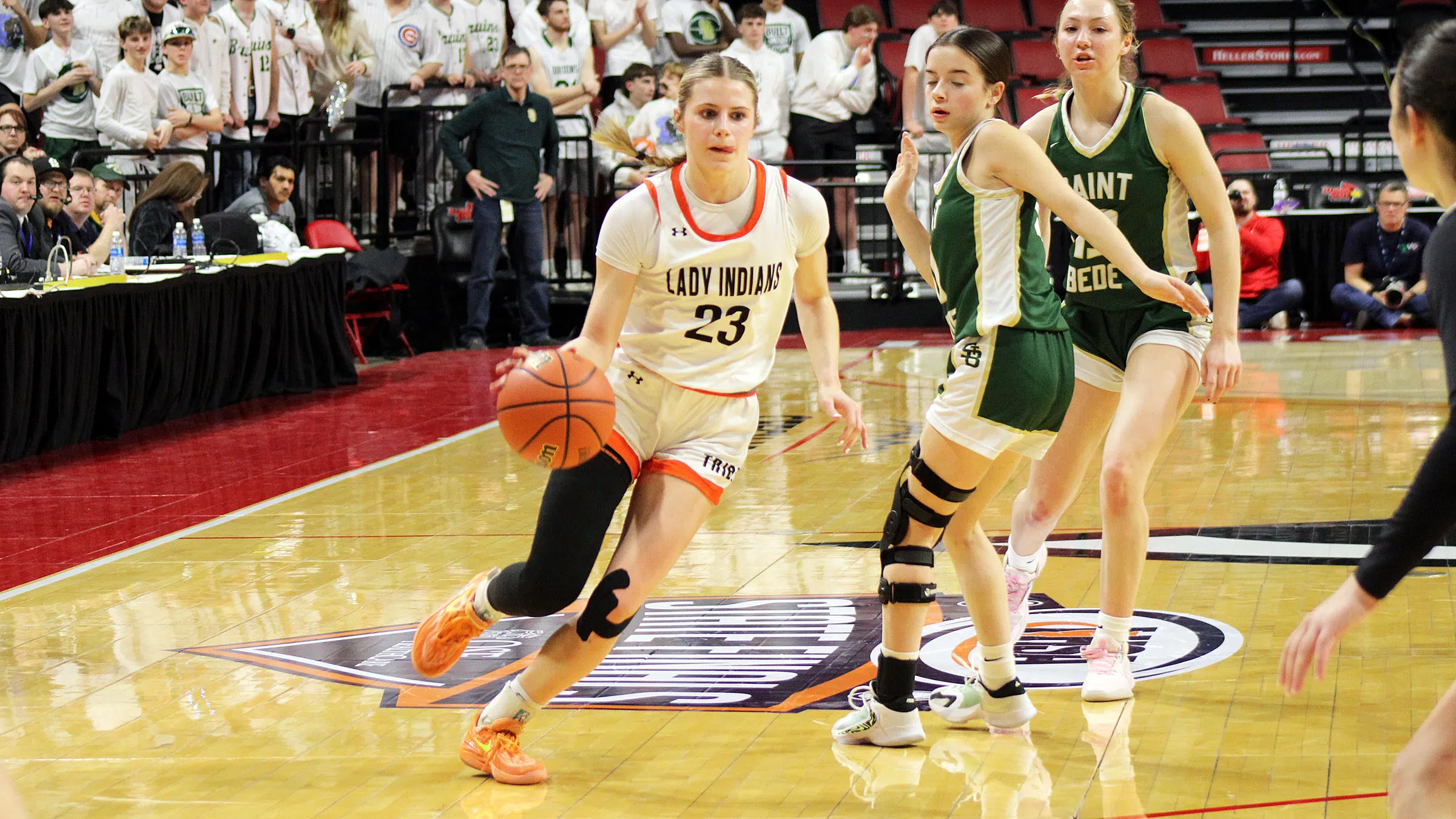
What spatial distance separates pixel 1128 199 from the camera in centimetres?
434

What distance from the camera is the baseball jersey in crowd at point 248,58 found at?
474 inches

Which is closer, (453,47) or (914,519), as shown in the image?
(914,519)

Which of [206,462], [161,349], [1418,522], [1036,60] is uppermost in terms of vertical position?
[1036,60]

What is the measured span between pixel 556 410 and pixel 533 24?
10516 millimetres

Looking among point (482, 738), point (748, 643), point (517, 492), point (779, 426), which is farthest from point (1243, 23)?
point (482, 738)

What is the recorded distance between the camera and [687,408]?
382cm

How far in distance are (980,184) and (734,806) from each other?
1.54m

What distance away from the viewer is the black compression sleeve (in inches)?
85.2

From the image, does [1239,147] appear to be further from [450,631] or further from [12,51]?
[450,631]

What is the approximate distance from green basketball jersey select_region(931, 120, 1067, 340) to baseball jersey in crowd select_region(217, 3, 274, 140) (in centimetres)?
931

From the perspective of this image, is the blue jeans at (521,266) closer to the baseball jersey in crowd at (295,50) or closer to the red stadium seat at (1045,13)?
the baseball jersey in crowd at (295,50)

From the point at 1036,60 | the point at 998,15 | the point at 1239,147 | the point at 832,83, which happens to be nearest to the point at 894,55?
the point at 1036,60

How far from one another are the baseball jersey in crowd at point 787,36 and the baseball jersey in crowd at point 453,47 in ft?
8.77

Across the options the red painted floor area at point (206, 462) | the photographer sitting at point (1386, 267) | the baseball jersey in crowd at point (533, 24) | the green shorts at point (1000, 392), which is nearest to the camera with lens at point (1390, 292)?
the photographer sitting at point (1386, 267)
